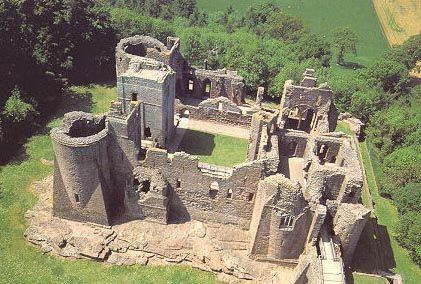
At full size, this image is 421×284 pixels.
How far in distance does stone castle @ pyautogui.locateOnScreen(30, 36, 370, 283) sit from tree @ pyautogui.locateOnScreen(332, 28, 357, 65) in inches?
1559

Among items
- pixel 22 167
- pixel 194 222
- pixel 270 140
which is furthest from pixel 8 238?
pixel 270 140

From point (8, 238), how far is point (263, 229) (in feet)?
70.5

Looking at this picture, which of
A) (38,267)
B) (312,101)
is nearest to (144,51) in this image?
(312,101)

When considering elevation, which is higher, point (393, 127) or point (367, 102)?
point (393, 127)

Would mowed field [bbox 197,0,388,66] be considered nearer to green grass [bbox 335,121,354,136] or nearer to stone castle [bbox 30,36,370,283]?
green grass [bbox 335,121,354,136]

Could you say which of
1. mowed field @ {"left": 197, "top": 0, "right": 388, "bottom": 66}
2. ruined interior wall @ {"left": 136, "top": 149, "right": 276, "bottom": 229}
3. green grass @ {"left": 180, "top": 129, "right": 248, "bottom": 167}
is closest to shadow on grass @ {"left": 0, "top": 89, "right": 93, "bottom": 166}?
green grass @ {"left": 180, "top": 129, "right": 248, "bottom": 167}

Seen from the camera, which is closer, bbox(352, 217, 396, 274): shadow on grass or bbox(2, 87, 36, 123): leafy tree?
bbox(352, 217, 396, 274): shadow on grass

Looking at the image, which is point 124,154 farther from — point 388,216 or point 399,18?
point 399,18

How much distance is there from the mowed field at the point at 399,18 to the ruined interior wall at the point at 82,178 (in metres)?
75.9

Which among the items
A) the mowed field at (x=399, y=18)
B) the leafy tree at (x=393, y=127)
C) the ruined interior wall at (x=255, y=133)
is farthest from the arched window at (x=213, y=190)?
the mowed field at (x=399, y=18)

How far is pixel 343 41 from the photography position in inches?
3120

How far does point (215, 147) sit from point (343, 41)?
4229 centimetres

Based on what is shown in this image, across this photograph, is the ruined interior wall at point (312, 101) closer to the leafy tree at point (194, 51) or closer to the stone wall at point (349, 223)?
the stone wall at point (349, 223)

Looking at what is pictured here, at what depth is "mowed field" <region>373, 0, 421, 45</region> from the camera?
95375 millimetres
